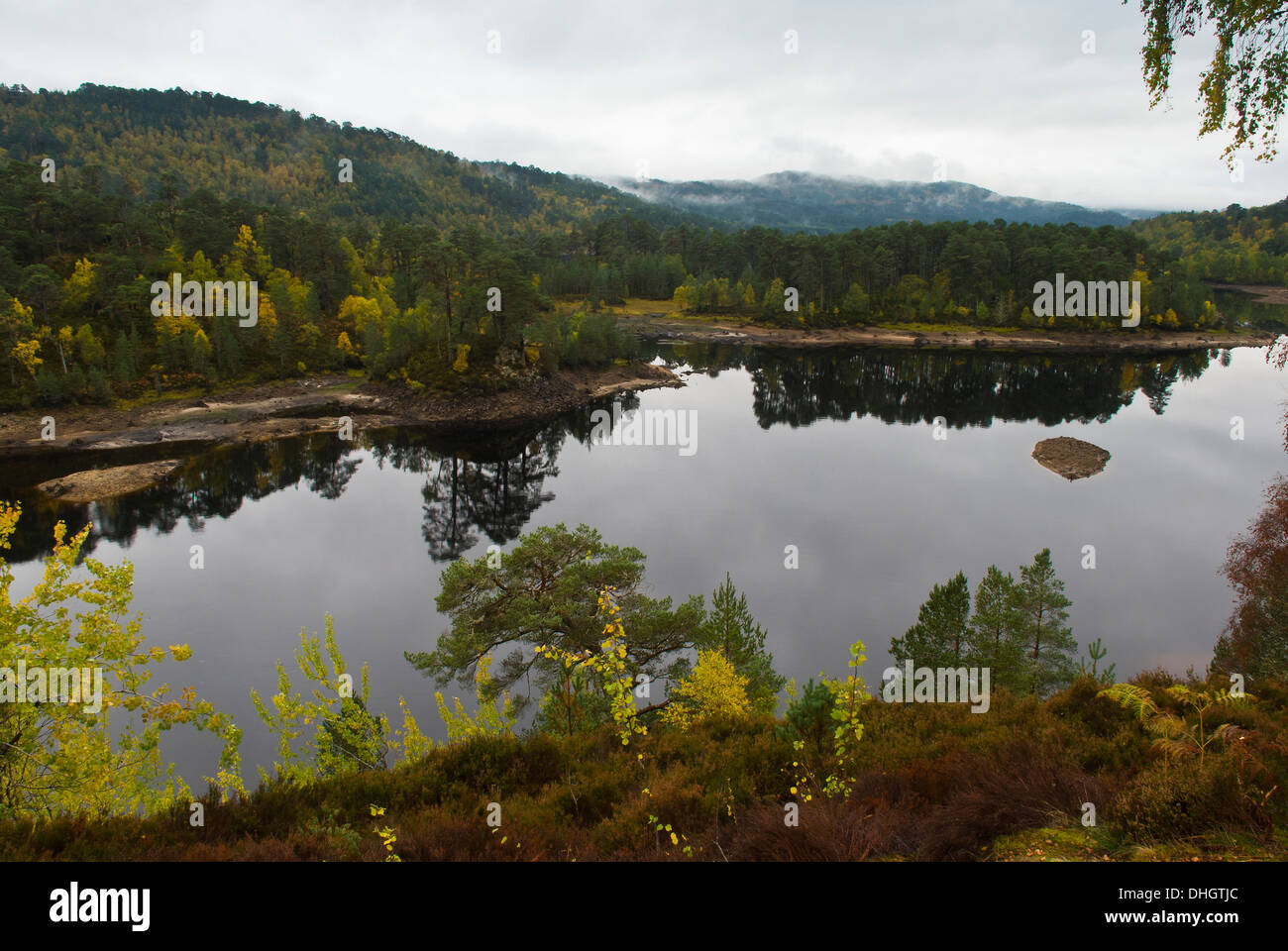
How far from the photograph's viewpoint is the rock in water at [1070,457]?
48.8 m

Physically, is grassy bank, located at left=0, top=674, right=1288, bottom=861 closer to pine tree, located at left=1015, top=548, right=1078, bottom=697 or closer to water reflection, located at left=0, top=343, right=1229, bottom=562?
pine tree, located at left=1015, top=548, right=1078, bottom=697

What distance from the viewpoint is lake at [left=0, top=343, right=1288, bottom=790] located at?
27266 millimetres

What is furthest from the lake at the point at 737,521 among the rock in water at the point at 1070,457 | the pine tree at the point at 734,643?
the pine tree at the point at 734,643

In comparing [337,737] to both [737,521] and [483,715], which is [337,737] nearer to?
[483,715]

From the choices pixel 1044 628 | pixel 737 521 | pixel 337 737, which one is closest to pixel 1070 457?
pixel 737 521

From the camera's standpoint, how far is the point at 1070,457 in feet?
168

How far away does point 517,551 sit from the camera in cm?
2223

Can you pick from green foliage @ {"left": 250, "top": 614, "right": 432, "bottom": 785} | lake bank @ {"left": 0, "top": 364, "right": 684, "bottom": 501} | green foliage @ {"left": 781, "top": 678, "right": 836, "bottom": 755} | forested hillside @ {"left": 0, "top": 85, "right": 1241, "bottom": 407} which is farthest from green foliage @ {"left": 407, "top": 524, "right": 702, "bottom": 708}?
forested hillside @ {"left": 0, "top": 85, "right": 1241, "bottom": 407}

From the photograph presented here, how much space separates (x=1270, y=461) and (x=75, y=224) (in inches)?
4693

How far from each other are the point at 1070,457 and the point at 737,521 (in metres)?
30.0

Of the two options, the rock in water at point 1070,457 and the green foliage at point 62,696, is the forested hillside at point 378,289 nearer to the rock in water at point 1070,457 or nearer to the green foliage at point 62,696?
the rock in water at point 1070,457

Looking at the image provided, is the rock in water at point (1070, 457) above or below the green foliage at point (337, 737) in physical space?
above

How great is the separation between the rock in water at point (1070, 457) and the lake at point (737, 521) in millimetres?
1230
